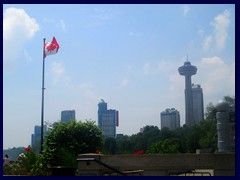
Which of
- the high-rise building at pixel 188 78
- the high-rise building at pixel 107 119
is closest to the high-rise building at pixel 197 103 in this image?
the high-rise building at pixel 188 78

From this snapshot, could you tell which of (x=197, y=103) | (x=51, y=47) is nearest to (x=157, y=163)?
(x=51, y=47)

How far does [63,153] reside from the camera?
35.0ft

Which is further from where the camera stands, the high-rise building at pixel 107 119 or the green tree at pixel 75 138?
the high-rise building at pixel 107 119

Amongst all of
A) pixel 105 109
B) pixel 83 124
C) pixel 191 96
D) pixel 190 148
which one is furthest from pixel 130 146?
pixel 191 96

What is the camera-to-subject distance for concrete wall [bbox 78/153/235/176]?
8.43 meters

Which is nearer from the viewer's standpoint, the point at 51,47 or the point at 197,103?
the point at 51,47

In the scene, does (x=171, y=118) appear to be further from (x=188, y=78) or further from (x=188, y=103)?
(x=188, y=78)

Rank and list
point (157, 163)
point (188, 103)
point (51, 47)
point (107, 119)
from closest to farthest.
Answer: point (157, 163) < point (51, 47) < point (107, 119) < point (188, 103)

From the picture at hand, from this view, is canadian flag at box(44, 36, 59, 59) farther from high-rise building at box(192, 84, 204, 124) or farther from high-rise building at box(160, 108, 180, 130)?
high-rise building at box(192, 84, 204, 124)

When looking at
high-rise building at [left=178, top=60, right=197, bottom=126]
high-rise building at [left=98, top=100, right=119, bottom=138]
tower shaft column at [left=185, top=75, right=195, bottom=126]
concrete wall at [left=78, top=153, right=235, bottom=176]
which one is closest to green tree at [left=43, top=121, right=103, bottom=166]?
concrete wall at [left=78, top=153, right=235, bottom=176]

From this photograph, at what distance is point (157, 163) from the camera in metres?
8.93

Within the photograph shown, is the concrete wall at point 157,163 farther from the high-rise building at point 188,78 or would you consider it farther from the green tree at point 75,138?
the high-rise building at point 188,78

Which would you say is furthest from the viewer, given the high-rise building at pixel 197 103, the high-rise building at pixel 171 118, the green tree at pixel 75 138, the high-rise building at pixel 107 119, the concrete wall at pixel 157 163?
the high-rise building at pixel 197 103

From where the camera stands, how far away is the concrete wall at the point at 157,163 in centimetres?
843
